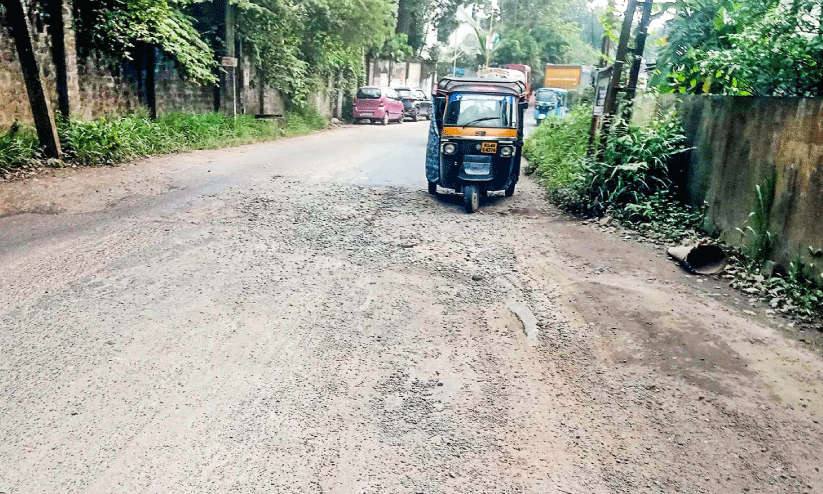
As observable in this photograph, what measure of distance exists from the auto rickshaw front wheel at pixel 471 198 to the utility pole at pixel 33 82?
7.31 m

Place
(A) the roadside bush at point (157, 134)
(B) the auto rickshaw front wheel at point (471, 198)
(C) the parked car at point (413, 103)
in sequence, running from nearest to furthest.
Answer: (B) the auto rickshaw front wheel at point (471, 198)
(A) the roadside bush at point (157, 134)
(C) the parked car at point (413, 103)

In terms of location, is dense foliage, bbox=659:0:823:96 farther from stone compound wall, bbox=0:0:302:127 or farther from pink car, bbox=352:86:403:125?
pink car, bbox=352:86:403:125

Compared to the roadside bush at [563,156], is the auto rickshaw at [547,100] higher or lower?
higher

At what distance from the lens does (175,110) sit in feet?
56.5

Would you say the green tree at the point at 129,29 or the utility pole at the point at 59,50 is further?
the green tree at the point at 129,29

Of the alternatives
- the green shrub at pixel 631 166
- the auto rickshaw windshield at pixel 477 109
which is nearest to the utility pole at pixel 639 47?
the green shrub at pixel 631 166

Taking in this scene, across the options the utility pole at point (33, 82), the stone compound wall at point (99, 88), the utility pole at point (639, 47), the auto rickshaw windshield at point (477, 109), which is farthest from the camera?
the stone compound wall at point (99, 88)

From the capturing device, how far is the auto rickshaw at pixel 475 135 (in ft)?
33.2

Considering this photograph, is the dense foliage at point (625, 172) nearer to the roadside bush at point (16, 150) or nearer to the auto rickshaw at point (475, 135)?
the auto rickshaw at point (475, 135)

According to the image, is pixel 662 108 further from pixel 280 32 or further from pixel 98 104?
pixel 280 32

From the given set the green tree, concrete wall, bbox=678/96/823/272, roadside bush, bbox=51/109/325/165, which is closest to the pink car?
roadside bush, bbox=51/109/325/165

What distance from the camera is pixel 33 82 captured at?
10523mm

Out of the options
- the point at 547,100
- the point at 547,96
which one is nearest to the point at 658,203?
the point at 547,100

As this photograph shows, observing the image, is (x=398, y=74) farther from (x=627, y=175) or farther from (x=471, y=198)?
(x=627, y=175)
